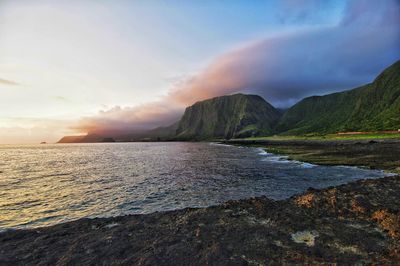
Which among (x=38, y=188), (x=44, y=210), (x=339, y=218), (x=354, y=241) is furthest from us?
(x=38, y=188)

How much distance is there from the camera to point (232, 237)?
11688mm

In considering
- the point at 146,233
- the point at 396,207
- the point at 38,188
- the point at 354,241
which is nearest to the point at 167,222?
the point at 146,233

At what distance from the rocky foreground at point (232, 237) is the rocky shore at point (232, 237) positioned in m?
0.04

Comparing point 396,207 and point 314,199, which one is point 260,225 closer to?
point 314,199

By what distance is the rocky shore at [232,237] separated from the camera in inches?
379

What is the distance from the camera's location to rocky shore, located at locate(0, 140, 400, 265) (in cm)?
962

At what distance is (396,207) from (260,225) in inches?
398

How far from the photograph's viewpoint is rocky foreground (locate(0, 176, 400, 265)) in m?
9.64

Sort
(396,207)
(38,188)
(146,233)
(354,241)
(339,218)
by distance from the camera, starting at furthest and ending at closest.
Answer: (38,188)
(396,207)
(339,218)
(146,233)
(354,241)

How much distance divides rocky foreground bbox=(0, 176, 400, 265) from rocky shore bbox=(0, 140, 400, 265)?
0.04 m

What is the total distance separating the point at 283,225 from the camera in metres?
13.0

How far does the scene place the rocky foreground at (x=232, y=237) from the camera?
964 centimetres

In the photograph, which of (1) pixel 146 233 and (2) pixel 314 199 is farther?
(2) pixel 314 199

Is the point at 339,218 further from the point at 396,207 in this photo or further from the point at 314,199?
the point at 396,207
